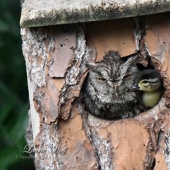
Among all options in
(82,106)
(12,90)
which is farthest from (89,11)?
(12,90)

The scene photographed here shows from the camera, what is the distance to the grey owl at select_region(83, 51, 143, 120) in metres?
2.75

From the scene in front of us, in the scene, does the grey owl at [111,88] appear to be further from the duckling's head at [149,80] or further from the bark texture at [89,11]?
the bark texture at [89,11]

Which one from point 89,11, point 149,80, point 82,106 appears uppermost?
point 89,11

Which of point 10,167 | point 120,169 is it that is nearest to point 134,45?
point 120,169

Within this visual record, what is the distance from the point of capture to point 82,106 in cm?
276

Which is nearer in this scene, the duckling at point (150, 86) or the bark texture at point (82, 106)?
the bark texture at point (82, 106)

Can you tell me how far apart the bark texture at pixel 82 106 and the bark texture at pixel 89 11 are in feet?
0.56

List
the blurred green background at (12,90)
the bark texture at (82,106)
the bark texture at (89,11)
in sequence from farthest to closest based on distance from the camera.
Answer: the blurred green background at (12,90), the bark texture at (82,106), the bark texture at (89,11)

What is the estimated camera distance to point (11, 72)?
3512 millimetres

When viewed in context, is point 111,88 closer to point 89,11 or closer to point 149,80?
point 149,80

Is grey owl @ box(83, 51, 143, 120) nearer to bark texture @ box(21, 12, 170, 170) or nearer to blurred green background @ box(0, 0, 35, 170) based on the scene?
bark texture @ box(21, 12, 170, 170)

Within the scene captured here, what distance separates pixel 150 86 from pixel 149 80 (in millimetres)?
40

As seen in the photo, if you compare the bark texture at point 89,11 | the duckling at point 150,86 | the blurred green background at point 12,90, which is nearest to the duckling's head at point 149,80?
the duckling at point 150,86

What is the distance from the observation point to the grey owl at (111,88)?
2.75 metres
